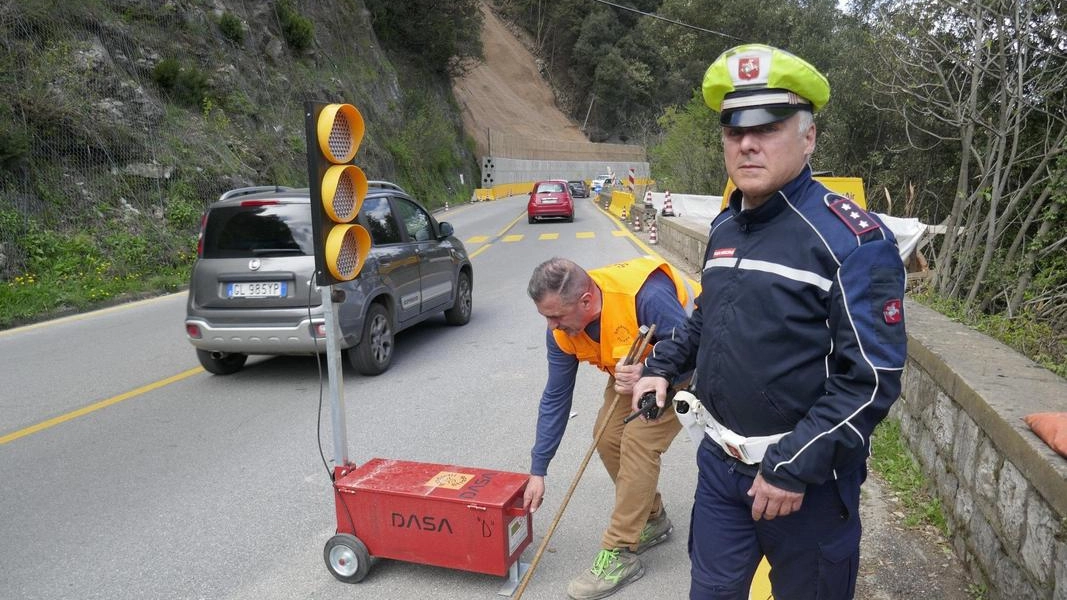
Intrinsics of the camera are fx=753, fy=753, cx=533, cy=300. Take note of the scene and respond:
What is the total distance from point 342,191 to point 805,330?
8.24 ft

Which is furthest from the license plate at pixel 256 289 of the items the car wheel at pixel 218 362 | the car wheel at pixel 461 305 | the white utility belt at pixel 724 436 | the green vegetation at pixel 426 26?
the green vegetation at pixel 426 26

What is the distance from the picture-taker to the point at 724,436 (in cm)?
213

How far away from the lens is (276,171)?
20.5 meters

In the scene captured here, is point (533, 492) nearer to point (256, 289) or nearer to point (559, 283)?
point (559, 283)

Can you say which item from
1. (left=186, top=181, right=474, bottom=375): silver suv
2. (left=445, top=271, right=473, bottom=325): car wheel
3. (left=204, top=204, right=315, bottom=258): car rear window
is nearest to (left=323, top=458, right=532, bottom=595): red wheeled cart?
(left=186, top=181, right=474, bottom=375): silver suv

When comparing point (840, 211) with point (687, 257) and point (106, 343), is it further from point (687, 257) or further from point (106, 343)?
point (687, 257)

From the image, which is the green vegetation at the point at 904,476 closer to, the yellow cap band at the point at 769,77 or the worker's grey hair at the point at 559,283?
the worker's grey hair at the point at 559,283

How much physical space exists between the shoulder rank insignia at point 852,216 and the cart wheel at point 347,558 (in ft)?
8.60

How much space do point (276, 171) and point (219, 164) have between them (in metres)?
2.77

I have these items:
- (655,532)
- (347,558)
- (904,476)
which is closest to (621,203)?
(904,476)

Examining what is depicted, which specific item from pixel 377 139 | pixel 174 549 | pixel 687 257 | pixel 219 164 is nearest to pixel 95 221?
pixel 219 164

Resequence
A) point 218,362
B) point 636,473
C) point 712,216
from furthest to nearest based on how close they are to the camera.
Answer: point 712,216 → point 218,362 → point 636,473

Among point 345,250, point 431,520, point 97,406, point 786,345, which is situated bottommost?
point 97,406

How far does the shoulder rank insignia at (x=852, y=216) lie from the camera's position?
1.83 m
